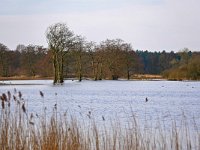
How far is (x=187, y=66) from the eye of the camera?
211 feet

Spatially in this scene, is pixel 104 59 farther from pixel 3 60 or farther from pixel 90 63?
pixel 3 60

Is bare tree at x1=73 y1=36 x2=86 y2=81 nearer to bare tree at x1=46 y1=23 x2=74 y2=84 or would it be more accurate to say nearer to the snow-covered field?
bare tree at x1=46 y1=23 x2=74 y2=84

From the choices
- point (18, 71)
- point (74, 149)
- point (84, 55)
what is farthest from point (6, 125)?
point (18, 71)

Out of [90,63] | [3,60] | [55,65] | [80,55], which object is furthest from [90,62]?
[55,65]

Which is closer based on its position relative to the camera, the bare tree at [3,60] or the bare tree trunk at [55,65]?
the bare tree trunk at [55,65]

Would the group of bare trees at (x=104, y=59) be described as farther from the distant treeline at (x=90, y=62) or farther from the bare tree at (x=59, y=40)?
the bare tree at (x=59, y=40)

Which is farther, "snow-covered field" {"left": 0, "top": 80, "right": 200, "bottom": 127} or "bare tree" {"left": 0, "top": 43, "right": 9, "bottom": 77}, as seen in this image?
"bare tree" {"left": 0, "top": 43, "right": 9, "bottom": 77}

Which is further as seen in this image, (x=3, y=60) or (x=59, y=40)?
(x=3, y=60)

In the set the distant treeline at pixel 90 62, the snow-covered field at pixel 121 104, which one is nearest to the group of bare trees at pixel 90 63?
the distant treeline at pixel 90 62

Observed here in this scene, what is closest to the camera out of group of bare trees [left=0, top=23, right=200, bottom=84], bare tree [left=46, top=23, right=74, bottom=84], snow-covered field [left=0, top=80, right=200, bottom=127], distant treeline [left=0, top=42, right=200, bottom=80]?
snow-covered field [left=0, top=80, right=200, bottom=127]

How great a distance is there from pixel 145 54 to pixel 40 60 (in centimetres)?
6187

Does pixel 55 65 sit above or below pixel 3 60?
below

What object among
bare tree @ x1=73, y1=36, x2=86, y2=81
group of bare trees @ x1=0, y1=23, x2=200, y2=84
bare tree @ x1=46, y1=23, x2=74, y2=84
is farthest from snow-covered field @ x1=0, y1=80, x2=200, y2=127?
bare tree @ x1=73, y1=36, x2=86, y2=81

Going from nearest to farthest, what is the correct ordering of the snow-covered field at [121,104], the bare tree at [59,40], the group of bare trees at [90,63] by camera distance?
the snow-covered field at [121,104]
the bare tree at [59,40]
the group of bare trees at [90,63]
